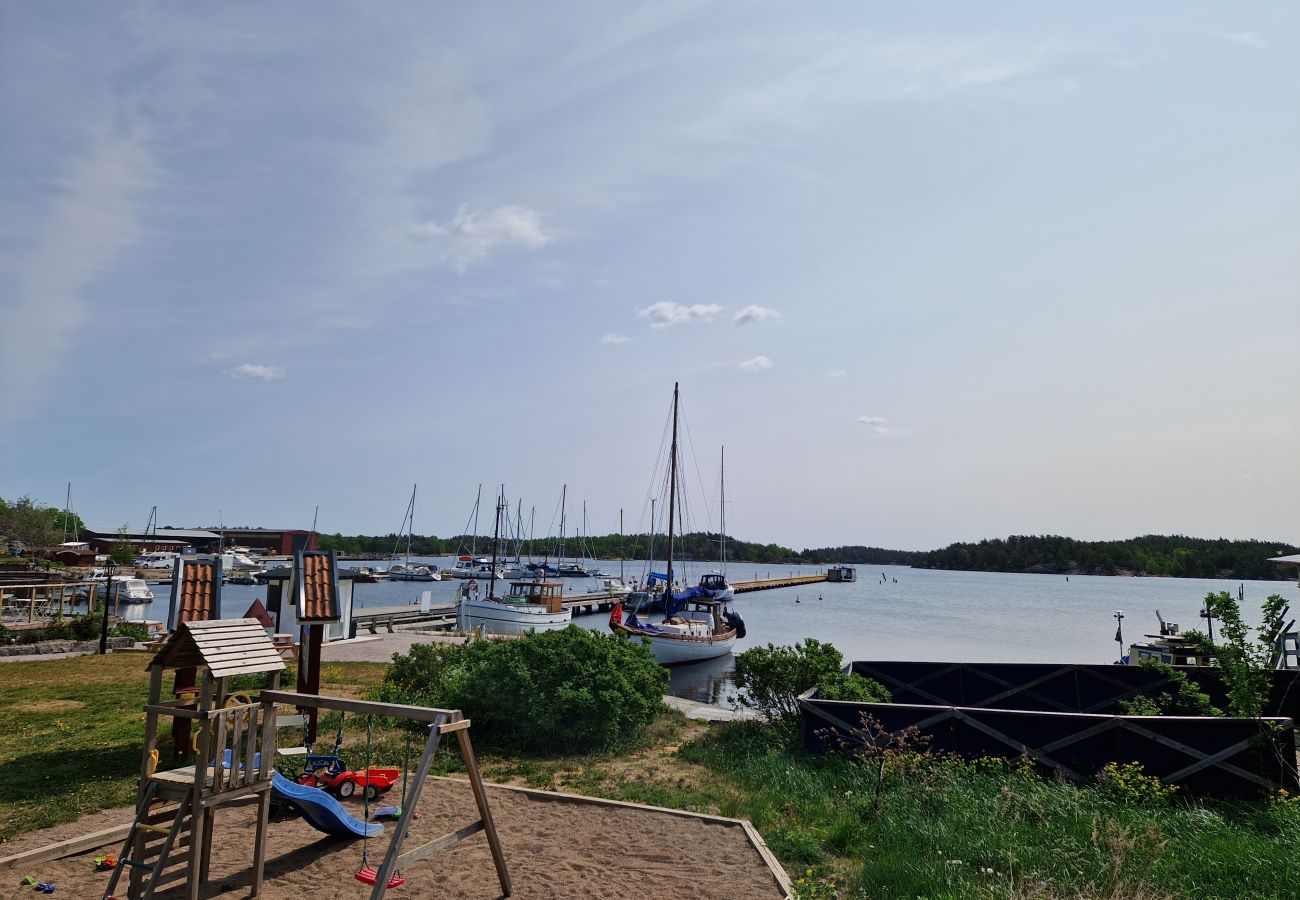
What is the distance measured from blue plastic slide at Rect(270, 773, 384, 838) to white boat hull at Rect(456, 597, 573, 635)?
105 ft

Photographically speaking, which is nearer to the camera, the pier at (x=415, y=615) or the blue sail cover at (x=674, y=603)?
the pier at (x=415, y=615)

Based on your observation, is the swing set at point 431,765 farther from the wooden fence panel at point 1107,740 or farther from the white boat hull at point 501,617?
the white boat hull at point 501,617

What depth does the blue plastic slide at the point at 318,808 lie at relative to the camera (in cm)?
770

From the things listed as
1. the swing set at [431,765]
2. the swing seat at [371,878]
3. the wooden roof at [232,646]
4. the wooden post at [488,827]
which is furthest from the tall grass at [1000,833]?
the wooden roof at [232,646]

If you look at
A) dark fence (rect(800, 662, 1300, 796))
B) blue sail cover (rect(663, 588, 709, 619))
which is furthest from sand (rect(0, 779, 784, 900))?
blue sail cover (rect(663, 588, 709, 619))

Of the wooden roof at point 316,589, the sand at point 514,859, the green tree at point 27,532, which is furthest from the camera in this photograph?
the green tree at point 27,532

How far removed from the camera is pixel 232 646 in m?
6.92

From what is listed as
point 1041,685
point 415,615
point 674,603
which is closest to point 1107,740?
point 1041,685

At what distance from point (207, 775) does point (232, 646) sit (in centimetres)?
118

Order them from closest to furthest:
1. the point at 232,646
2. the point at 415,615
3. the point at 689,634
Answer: the point at 232,646 → the point at 689,634 → the point at 415,615

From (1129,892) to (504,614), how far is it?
35991 mm

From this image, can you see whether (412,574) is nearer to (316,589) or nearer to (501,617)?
(501,617)

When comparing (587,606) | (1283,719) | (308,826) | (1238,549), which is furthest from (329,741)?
(1238,549)

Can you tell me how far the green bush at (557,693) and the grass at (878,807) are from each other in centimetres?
57
